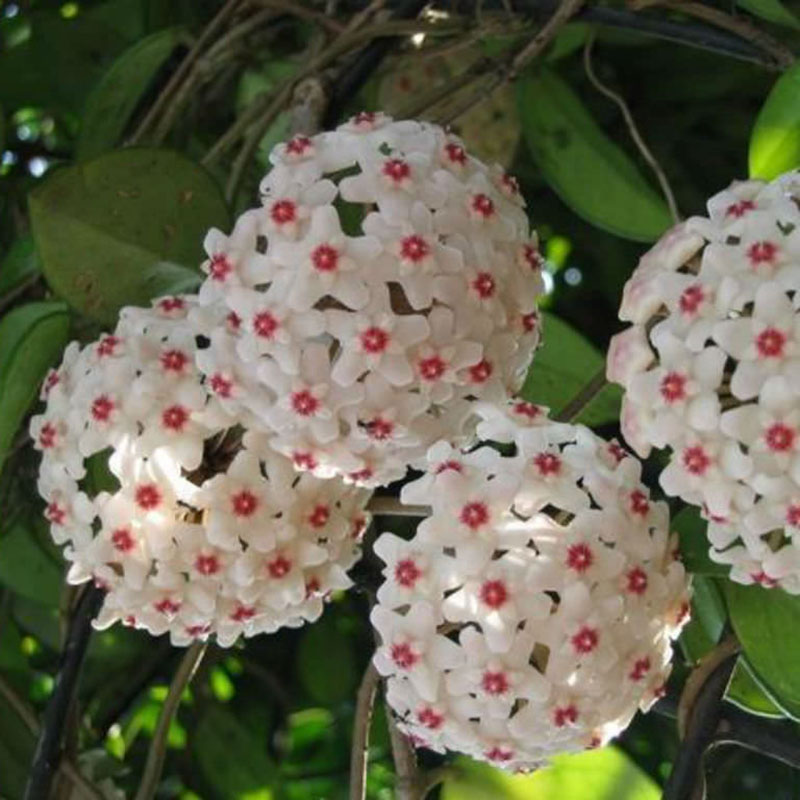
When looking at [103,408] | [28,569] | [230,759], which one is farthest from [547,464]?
[230,759]

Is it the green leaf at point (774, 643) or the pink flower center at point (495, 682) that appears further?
the green leaf at point (774, 643)

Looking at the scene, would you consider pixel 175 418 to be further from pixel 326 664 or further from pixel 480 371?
pixel 326 664

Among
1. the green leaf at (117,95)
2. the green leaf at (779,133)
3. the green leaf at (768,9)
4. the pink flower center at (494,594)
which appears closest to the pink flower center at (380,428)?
the pink flower center at (494,594)

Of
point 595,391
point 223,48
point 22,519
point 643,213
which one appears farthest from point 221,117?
point 595,391

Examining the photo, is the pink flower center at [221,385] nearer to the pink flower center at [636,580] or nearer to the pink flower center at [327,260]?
the pink flower center at [327,260]

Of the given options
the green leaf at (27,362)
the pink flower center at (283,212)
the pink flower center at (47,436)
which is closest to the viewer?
the pink flower center at (283,212)

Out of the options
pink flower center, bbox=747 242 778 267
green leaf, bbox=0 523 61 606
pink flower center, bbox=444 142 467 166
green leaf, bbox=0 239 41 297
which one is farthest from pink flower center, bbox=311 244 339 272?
green leaf, bbox=0 523 61 606
